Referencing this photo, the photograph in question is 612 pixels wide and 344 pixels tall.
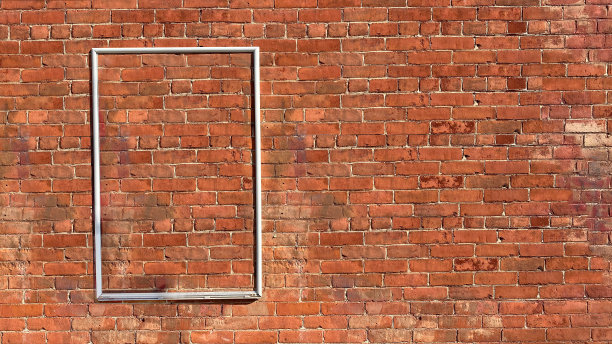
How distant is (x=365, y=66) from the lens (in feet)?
8.23

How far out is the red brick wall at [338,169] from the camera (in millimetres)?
2502

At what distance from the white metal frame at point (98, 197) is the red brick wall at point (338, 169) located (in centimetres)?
5

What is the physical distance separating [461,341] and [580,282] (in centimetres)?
74

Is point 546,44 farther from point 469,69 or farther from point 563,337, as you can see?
point 563,337

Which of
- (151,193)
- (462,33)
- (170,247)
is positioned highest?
(462,33)

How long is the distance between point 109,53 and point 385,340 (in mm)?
2216

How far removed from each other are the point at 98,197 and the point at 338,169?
1.33 metres

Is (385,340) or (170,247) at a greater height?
(170,247)

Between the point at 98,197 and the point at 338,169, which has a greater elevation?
the point at 338,169

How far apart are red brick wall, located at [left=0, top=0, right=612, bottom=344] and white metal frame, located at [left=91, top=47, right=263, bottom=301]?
5 cm

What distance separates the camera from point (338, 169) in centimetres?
252

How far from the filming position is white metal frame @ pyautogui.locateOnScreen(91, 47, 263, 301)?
248 centimetres

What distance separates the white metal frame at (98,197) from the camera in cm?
248

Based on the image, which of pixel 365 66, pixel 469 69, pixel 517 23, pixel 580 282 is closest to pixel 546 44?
pixel 517 23
